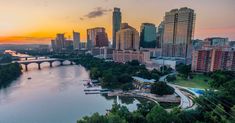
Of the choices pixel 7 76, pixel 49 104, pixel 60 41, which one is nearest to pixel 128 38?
pixel 7 76

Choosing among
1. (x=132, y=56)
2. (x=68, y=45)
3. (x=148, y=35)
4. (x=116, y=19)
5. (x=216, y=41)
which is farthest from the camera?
(x=68, y=45)

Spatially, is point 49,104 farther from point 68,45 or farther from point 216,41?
point 68,45

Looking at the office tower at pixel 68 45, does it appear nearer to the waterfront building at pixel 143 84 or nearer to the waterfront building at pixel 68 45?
the waterfront building at pixel 68 45

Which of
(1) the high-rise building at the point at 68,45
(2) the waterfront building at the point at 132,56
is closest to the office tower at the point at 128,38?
(2) the waterfront building at the point at 132,56

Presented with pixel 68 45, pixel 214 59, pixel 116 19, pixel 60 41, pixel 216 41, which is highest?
pixel 116 19

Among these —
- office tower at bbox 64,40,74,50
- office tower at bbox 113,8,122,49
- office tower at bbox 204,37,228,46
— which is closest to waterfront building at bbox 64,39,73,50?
office tower at bbox 64,40,74,50

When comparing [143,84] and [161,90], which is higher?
[161,90]

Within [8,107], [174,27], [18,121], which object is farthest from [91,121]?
[174,27]
